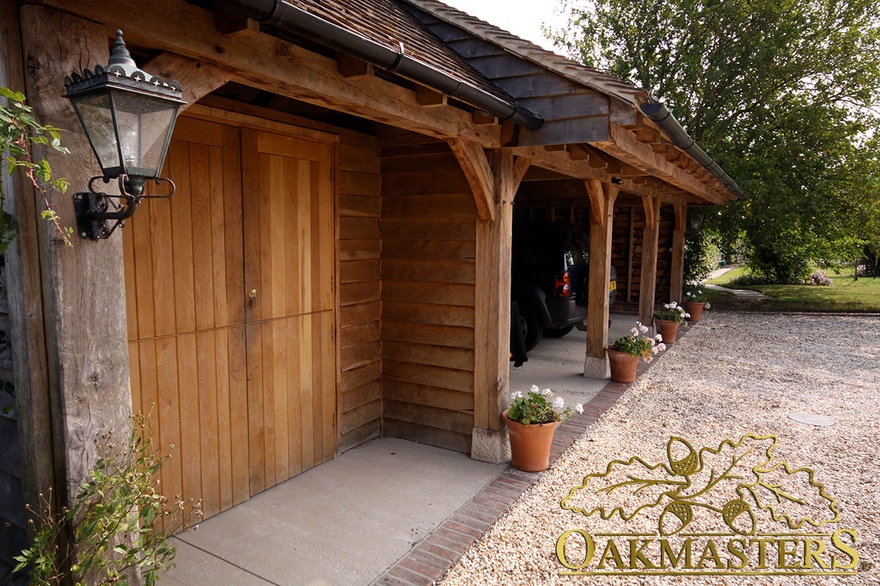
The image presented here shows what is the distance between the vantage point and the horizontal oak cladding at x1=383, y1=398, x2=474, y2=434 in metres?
4.46

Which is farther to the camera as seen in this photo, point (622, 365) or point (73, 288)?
point (622, 365)

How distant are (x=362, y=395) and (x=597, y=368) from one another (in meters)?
3.37

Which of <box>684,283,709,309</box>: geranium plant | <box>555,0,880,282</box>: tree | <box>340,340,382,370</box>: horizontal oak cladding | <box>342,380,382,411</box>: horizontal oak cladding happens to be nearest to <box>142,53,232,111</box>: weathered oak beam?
<box>340,340,382,370</box>: horizontal oak cladding

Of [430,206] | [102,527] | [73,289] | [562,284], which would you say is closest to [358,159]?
[430,206]

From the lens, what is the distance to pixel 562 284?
7.43 m

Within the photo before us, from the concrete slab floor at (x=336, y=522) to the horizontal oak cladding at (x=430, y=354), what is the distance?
724mm

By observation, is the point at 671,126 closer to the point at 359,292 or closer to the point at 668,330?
the point at 359,292

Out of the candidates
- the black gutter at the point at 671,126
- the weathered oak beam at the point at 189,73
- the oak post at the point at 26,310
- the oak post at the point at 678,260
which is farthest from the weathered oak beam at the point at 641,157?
the oak post at the point at 678,260

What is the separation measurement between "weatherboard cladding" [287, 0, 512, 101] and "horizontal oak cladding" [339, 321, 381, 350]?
6.80 ft

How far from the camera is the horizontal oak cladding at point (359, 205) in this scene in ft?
14.0

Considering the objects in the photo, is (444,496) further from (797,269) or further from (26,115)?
(797,269)

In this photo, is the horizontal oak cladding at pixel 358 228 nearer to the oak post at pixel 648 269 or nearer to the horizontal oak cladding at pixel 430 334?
the horizontal oak cladding at pixel 430 334

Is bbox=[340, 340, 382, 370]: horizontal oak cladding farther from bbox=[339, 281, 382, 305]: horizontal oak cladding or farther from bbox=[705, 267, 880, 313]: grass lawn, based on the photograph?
bbox=[705, 267, 880, 313]: grass lawn

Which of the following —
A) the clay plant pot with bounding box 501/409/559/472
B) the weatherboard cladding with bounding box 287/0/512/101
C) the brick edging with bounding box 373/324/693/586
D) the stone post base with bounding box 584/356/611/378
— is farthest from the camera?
the stone post base with bounding box 584/356/611/378
